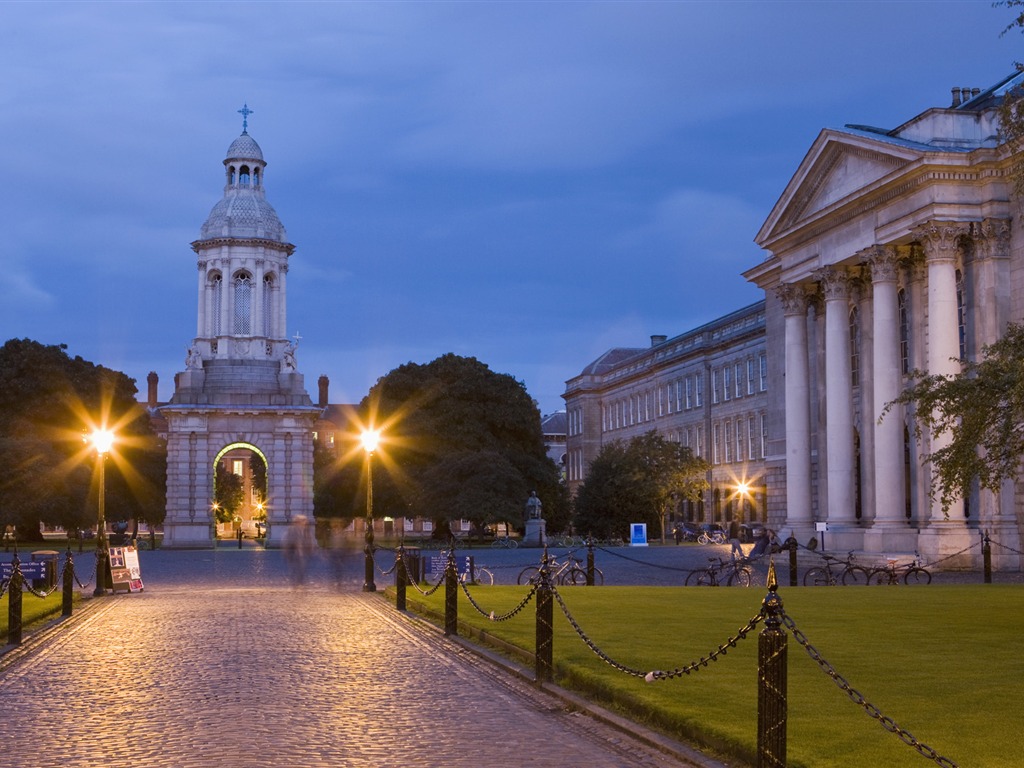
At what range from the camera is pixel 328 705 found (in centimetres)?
1393

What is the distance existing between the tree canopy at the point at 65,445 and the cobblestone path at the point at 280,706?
5816 cm

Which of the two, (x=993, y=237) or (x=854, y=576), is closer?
(x=854, y=576)

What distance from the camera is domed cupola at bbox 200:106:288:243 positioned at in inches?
3263

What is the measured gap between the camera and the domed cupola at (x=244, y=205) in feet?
272

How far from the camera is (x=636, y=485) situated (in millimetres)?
86562

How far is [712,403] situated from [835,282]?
174 ft

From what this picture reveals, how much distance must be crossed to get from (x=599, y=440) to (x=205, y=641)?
109 metres

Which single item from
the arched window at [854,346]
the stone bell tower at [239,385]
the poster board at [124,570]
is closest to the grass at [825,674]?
the poster board at [124,570]

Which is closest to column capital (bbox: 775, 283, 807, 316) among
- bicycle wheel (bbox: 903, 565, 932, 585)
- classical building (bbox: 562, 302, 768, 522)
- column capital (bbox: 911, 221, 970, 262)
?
column capital (bbox: 911, 221, 970, 262)

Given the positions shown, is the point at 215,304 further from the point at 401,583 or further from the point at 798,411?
the point at 401,583

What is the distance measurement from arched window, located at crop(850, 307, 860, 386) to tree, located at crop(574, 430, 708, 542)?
32.6 m

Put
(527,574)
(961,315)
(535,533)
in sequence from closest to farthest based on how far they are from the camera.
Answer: (527,574)
(961,315)
(535,533)

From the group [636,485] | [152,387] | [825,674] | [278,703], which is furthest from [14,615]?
[152,387]

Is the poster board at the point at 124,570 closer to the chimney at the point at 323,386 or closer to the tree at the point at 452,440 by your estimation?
the tree at the point at 452,440
